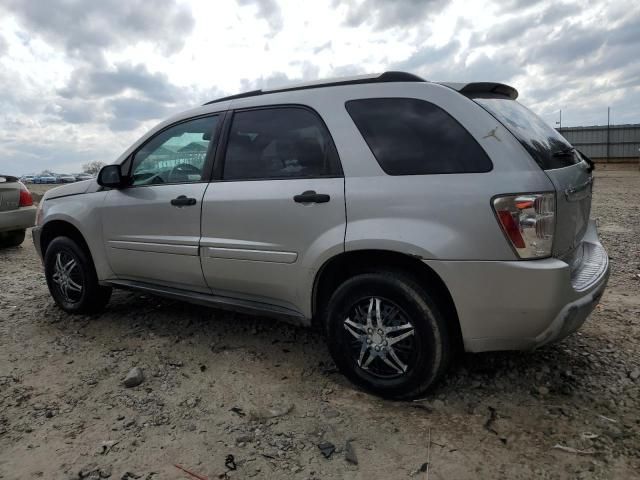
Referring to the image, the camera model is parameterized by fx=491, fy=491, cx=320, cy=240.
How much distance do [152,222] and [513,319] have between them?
256 cm

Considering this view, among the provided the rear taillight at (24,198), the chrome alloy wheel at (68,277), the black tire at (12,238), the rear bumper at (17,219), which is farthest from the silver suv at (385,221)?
the black tire at (12,238)

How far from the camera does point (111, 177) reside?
3818mm

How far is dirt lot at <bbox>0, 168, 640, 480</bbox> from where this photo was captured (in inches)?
89.4

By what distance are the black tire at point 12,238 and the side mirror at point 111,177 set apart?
197 inches

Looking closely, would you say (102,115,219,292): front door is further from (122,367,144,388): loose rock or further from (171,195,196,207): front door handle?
(122,367,144,388): loose rock

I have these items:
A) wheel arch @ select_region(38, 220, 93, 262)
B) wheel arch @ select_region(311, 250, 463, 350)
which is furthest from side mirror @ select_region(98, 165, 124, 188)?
wheel arch @ select_region(311, 250, 463, 350)

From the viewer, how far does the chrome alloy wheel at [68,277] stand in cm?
425

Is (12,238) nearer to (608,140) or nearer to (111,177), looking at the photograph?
(111,177)

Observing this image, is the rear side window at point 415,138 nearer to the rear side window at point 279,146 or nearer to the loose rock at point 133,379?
the rear side window at point 279,146

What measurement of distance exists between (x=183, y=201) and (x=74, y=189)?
148 cm

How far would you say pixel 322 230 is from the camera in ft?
9.18

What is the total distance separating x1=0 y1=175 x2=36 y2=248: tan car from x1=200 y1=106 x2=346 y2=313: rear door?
5570 mm

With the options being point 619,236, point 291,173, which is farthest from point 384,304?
point 619,236

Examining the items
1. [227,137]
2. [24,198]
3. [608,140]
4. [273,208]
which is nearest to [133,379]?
[273,208]
